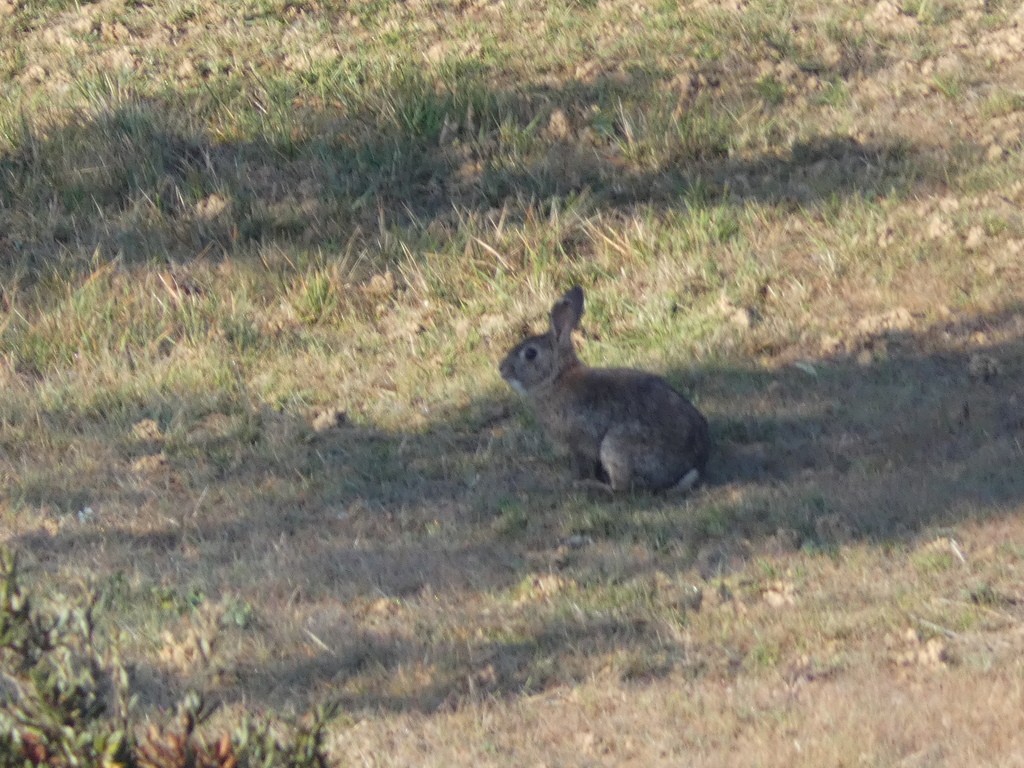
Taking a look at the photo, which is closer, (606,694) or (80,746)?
(80,746)

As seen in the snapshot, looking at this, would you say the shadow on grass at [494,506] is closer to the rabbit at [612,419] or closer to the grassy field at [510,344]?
the grassy field at [510,344]

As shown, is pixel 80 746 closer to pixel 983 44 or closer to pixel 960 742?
pixel 960 742

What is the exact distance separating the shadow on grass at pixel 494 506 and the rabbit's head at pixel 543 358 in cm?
44

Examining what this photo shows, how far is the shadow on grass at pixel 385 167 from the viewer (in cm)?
1081

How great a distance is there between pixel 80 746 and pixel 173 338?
6.36 m

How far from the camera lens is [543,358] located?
319 inches

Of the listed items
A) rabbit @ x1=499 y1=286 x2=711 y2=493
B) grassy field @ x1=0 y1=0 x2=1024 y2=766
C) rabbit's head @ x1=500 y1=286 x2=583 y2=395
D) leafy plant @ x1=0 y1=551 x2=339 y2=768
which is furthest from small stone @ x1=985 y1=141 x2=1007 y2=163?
leafy plant @ x1=0 y1=551 x2=339 y2=768

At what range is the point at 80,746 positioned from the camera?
12.2 ft

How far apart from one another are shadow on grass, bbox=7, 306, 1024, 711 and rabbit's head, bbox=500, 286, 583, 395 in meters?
0.44

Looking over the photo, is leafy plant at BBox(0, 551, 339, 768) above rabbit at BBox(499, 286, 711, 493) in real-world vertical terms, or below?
above

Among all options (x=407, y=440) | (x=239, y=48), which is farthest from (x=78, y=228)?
(x=407, y=440)

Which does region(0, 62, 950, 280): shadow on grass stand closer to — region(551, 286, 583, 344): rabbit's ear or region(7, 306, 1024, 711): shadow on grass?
region(7, 306, 1024, 711): shadow on grass

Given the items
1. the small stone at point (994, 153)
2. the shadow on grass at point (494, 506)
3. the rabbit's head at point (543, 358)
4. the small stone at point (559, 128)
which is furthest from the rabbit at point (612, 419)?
the small stone at point (994, 153)

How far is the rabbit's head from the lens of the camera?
8094mm
